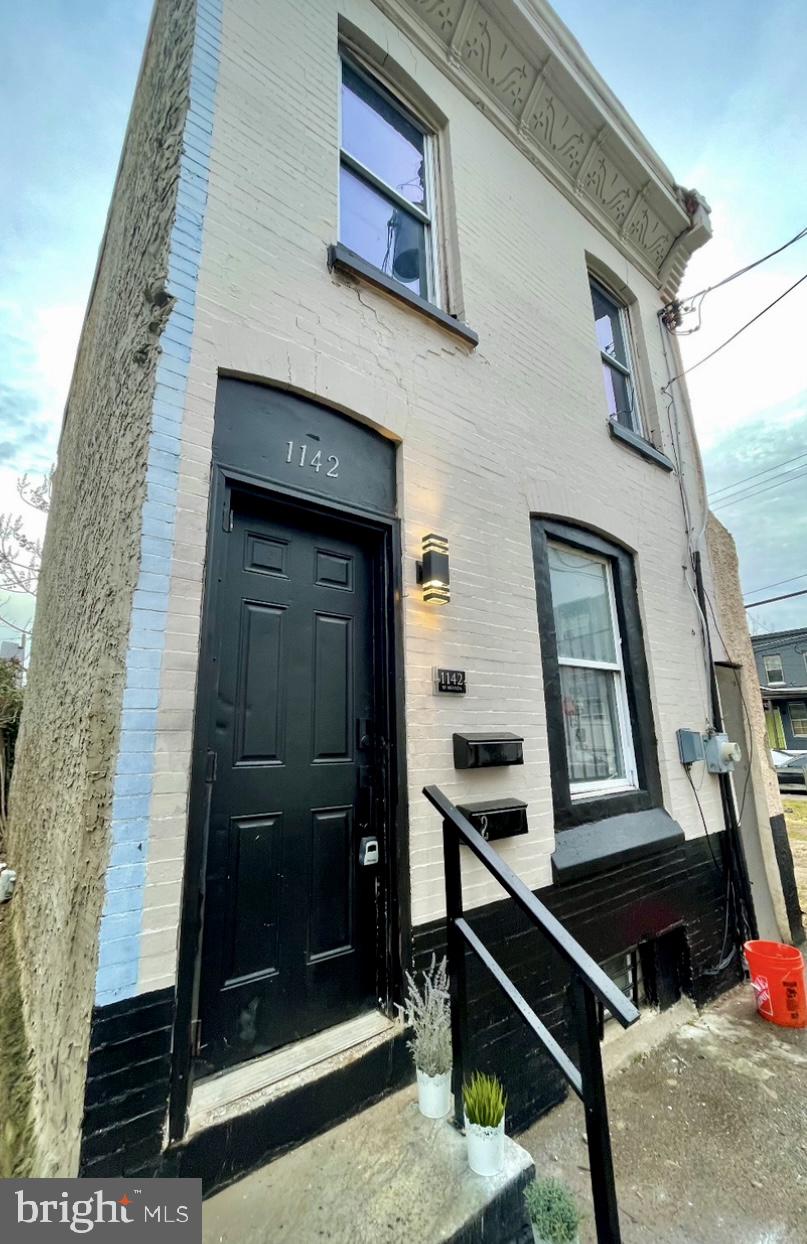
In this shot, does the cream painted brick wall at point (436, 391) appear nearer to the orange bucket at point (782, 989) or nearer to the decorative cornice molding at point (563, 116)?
the decorative cornice molding at point (563, 116)

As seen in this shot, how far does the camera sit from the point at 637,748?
12.3 feet

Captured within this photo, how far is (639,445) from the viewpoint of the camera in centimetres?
439

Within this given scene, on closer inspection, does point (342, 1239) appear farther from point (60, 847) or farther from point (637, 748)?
point (637, 748)

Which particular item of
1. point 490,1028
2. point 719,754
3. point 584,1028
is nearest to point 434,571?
point 584,1028

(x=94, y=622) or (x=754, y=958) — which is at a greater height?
(x=94, y=622)

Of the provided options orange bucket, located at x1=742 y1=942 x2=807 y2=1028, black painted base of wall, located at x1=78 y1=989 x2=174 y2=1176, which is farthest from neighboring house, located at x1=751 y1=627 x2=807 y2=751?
black painted base of wall, located at x1=78 y1=989 x2=174 y2=1176

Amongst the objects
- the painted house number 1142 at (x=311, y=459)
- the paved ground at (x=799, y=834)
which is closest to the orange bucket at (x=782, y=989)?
the paved ground at (x=799, y=834)

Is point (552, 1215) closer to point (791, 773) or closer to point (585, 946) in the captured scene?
point (585, 946)

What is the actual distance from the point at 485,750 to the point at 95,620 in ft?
6.59

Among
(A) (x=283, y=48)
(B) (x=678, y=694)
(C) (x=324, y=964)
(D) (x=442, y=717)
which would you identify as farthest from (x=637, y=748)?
(A) (x=283, y=48)

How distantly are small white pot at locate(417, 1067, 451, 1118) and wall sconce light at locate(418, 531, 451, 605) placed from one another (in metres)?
1.91

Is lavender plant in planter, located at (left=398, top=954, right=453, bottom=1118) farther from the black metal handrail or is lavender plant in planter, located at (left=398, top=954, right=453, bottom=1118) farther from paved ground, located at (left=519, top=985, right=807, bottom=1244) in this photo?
paved ground, located at (left=519, top=985, right=807, bottom=1244)

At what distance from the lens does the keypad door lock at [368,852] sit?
216cm

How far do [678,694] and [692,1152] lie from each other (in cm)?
277
